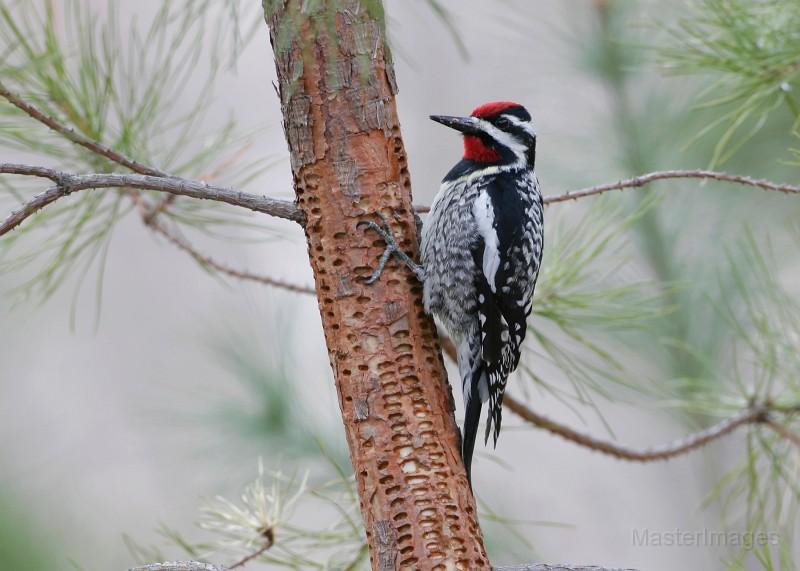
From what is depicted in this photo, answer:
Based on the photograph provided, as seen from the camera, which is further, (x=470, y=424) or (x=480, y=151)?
(x=480, y=151)

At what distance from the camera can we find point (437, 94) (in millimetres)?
5195

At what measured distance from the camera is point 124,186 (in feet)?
3.93

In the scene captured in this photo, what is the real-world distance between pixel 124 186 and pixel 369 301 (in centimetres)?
37

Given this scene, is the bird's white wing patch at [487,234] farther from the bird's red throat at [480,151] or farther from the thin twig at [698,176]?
the thin twig at [698,176]

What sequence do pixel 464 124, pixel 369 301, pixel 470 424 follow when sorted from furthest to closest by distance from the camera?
1. pixel 464 124
2. pixel 470 424
3. pixel 369 301

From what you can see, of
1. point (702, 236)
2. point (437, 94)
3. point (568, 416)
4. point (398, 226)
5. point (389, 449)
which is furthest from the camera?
point (437, 94)

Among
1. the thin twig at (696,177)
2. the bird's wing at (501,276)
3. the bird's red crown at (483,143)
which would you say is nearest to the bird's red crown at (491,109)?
the bird's red crown at (483,143)

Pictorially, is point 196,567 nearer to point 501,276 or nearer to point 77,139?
point 77,139

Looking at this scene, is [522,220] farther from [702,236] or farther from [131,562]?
[131,562]

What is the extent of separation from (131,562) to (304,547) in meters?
2.34

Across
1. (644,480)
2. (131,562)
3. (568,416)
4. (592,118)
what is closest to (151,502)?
(131,562)

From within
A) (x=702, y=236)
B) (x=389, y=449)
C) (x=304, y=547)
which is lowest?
(x=304, y=547)

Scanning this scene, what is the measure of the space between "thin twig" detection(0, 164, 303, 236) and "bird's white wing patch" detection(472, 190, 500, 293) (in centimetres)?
57

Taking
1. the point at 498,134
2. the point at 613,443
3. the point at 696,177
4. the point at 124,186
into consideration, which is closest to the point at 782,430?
the point at 613,443
